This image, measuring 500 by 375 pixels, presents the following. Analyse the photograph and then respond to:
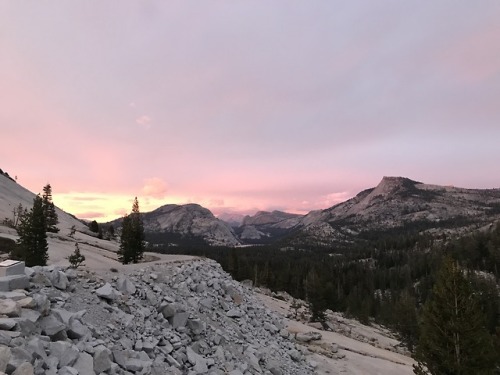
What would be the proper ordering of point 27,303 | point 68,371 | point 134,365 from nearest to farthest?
point 68,371 → point 27,303 → point 134,365

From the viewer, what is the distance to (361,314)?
106 m

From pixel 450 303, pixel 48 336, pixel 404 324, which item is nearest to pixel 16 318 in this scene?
pixel 48 336

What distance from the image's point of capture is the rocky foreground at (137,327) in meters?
11.9

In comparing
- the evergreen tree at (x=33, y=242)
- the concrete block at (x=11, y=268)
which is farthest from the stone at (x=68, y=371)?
the evergreen tree at (x=33, y=242)

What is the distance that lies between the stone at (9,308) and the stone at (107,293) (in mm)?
5860

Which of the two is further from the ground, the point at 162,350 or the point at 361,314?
the point at 162,350

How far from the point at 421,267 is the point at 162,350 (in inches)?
7926

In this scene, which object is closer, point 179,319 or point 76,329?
point 76,329

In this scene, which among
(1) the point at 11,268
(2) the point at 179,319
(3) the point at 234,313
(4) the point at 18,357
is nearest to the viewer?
(4) the point at 18,357

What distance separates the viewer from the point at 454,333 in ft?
87.9

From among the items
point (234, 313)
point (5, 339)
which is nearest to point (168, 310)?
point (234, 313)

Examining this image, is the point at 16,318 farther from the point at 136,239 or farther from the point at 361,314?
the point at 361,314

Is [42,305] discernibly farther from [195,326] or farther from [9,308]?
[195,326]

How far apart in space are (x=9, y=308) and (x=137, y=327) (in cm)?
672
